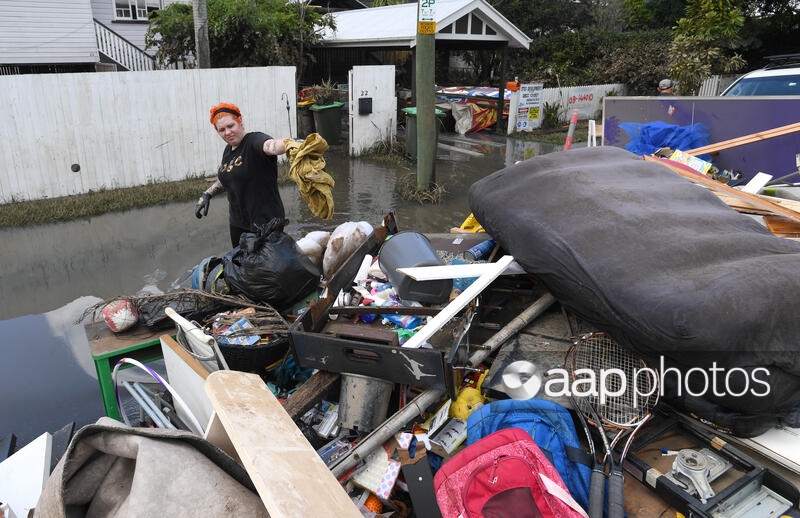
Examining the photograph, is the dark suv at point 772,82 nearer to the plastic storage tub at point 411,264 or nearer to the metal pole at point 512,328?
the metal pole at point 512,328

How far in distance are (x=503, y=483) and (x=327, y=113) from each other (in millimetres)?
9891

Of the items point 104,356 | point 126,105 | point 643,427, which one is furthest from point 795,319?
point 126,105

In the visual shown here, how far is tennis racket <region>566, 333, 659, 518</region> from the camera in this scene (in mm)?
2143

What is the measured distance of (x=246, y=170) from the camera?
142 inches

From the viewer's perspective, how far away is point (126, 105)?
24.8ft

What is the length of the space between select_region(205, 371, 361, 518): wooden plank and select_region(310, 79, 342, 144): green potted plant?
383 inches

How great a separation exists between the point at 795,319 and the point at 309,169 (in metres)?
2.23

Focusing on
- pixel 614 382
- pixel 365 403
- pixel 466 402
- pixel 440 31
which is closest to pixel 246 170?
pixel 365 403

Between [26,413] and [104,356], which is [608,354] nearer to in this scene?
[104,356]

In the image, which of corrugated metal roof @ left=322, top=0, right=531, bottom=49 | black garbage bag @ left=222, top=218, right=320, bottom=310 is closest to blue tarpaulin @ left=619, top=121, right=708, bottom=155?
black garbage bag @ left=222, top=218, right=320, bottom=310

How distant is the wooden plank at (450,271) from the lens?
279cm

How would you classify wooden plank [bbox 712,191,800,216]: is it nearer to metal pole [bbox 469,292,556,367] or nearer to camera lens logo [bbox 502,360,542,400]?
metal pole [bbox 469,292,556,367]

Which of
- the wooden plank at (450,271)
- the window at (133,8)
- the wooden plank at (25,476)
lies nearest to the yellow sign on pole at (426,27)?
the wooden plank at (450,271)

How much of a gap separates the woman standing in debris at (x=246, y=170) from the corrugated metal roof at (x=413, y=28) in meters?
7.93
